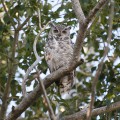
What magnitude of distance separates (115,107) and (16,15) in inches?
85.5

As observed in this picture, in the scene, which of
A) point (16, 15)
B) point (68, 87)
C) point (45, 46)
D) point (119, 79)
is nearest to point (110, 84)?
point (119, 79)

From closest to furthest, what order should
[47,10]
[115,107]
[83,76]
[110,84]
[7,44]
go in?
[115,107]
[110,84]
[47,10]
[7,44]
[83,76]

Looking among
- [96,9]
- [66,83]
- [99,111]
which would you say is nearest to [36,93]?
[99,111]

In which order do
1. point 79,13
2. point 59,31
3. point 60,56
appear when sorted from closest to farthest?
point 79,13 < point 60,56 < point 59,31

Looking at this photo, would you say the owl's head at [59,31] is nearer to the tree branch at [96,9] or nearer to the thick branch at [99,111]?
the thick branch at [99,111]

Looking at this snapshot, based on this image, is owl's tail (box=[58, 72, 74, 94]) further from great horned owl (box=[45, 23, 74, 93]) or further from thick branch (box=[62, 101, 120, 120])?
thick branch (box=[62, 101, 120, 120])

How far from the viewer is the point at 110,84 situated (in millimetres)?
4805

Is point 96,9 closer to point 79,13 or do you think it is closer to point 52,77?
point 79,13

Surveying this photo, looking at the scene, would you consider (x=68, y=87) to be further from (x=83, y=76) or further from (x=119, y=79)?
(x=83, y=76)

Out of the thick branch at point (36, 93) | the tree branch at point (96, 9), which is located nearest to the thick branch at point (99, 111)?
the thick branch at point (36, 93)

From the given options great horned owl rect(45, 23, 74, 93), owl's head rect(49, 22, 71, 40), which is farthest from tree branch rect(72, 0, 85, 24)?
owl's head rect(49, 22, 71, 40)

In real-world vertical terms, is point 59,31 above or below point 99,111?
above

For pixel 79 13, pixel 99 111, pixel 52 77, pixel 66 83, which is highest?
pixel 66 83

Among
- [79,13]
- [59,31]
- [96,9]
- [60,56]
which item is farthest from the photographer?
[59,31]
